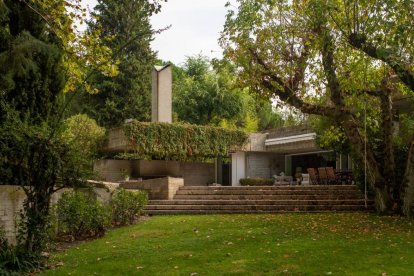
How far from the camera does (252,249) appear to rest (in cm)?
864

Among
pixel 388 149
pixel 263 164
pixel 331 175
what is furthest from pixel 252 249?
pixel 263 164

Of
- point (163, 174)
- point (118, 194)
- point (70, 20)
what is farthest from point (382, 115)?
point (163, 174)

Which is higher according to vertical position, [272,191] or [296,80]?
[296,80]

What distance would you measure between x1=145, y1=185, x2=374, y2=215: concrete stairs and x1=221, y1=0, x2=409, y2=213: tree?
2.16m

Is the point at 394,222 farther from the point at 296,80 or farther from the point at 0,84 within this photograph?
the point at 0,84

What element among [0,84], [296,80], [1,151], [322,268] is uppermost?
[296,80]

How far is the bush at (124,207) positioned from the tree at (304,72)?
4821mm

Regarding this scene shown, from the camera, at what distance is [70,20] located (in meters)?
11.1

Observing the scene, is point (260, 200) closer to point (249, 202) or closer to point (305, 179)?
point (249, 202)

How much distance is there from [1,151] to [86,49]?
4058 millimetres

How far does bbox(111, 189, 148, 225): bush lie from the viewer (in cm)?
1331

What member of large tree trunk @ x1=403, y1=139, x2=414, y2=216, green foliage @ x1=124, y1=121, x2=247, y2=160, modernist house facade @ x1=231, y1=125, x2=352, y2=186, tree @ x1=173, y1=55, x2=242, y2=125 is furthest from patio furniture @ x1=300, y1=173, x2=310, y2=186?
tree @ x1=173, y1=55, x2=242, y2=125

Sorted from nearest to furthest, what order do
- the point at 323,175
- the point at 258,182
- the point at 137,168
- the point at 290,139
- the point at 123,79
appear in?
the point at 323,175 → the point at 137,168 → the point at 258,182 → the point at 290,139 → the point at 123,79

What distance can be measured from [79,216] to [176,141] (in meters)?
12.6
